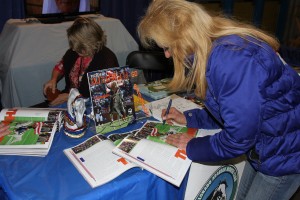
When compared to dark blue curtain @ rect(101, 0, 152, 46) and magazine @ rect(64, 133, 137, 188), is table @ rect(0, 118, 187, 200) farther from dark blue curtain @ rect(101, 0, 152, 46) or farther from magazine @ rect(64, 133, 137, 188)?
dark blue curtain @ rect(101, 0, 152, 46)

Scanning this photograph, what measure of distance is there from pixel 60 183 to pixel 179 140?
0.47m

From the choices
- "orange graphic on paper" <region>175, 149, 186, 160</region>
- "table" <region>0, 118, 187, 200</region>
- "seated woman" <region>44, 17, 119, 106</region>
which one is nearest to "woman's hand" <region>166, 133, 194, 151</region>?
"orange graphic on paper" <region>175, 149, 186, 160</region>

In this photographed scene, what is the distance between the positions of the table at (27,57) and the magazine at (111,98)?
167 cm

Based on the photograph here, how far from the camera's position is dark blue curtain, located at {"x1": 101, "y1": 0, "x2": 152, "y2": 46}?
12.3ft

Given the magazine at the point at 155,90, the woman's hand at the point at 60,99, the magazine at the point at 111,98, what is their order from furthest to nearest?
the woman's hand at the point at 60,99 → the magazine at the point at 155,90 → the magazine at the point at 111,98

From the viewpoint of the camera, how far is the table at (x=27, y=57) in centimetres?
254

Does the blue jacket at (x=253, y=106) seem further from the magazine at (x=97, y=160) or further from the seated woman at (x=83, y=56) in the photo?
the seated woman at (x=83, y=56)

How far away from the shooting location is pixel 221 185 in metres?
1.35

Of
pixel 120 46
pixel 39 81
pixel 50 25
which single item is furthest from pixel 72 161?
pixel 120 46

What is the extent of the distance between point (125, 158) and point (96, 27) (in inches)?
45.0

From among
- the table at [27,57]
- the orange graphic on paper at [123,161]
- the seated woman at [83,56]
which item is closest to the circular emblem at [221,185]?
the orange graphic on paper at [123,161]

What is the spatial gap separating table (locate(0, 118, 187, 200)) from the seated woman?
36.3 inches

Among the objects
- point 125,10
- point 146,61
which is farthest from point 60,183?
point 125,10

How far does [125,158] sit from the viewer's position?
1026 mm
